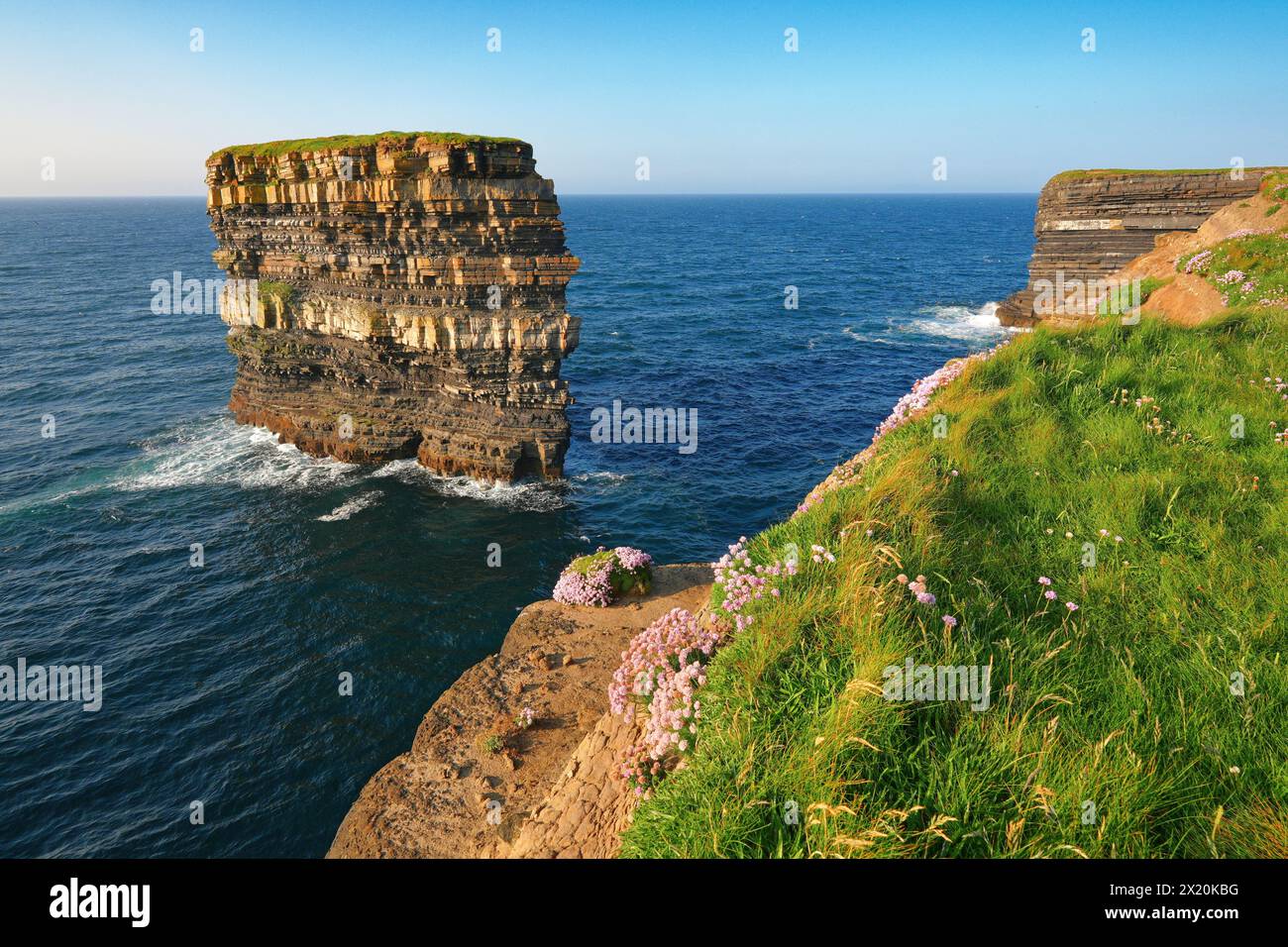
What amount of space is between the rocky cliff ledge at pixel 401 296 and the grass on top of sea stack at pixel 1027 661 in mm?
24522

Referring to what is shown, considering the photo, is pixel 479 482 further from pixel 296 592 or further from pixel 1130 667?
pixel 1130 667

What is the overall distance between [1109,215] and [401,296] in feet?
169

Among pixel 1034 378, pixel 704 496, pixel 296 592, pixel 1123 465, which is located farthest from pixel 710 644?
pixel 704 496

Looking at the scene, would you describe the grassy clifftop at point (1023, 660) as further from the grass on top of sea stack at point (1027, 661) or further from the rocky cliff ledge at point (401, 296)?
the rocky cliff ledge at point (401, 296)

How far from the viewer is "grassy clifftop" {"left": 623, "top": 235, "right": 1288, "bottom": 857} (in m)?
4.36

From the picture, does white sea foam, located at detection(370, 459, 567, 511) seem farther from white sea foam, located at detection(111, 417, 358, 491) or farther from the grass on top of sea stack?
the grass on top of sea stack

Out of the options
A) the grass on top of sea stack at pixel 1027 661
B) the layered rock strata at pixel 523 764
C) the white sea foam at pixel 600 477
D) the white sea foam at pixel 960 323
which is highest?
the white sea foam at pixel 960 323

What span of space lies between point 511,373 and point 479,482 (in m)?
6.02

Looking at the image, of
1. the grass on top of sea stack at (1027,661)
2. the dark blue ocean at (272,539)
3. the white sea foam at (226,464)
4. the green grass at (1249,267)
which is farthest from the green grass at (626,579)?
the white sea foam at (226,464)

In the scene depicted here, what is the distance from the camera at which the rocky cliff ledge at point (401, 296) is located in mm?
29297

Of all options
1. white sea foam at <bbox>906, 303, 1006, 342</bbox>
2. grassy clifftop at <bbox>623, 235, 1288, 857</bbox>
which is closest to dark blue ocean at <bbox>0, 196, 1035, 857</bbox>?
white sea foam at <bbox>906, 303, 1006, 342</bbox>

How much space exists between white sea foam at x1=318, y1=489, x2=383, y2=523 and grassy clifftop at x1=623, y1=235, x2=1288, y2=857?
2689 centimetres

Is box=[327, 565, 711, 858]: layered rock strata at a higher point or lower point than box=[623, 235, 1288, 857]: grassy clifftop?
lower

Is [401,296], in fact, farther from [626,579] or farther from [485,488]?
[626,579]
